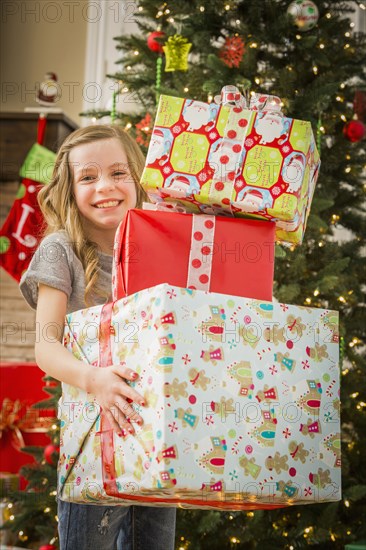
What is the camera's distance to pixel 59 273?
147 centimetres

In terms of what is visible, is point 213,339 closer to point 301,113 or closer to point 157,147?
point 157,147

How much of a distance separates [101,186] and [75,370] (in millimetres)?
422

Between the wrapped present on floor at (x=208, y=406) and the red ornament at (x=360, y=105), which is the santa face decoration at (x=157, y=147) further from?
the red ornament at (x=360, y=105)

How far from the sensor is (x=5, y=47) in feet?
15.2

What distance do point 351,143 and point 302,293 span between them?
621mm

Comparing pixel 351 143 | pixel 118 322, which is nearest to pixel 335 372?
pixel 118 322

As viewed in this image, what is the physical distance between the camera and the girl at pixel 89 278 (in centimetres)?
133

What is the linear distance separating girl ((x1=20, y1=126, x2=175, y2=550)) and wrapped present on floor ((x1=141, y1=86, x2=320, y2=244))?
21 centimetres

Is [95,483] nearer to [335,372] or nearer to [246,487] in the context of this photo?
[246,487]

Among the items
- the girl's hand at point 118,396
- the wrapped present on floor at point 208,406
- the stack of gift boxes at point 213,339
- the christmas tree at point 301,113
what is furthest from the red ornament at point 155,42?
the girl's hand at point 118,396

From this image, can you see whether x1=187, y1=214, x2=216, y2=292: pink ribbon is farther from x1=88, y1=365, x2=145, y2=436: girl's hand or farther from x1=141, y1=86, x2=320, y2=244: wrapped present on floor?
x1=88, y1=365, x2=145, y2=436: girl's hand

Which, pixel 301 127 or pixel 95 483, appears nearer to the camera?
pixel 95 483


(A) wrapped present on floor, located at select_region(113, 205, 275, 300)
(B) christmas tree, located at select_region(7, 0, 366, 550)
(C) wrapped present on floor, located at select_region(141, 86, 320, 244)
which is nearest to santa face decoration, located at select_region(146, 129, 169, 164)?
(C) wrapped present on floor, located at select_region(141, 86, 320, 244)

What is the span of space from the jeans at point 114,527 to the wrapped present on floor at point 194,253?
413 mm
